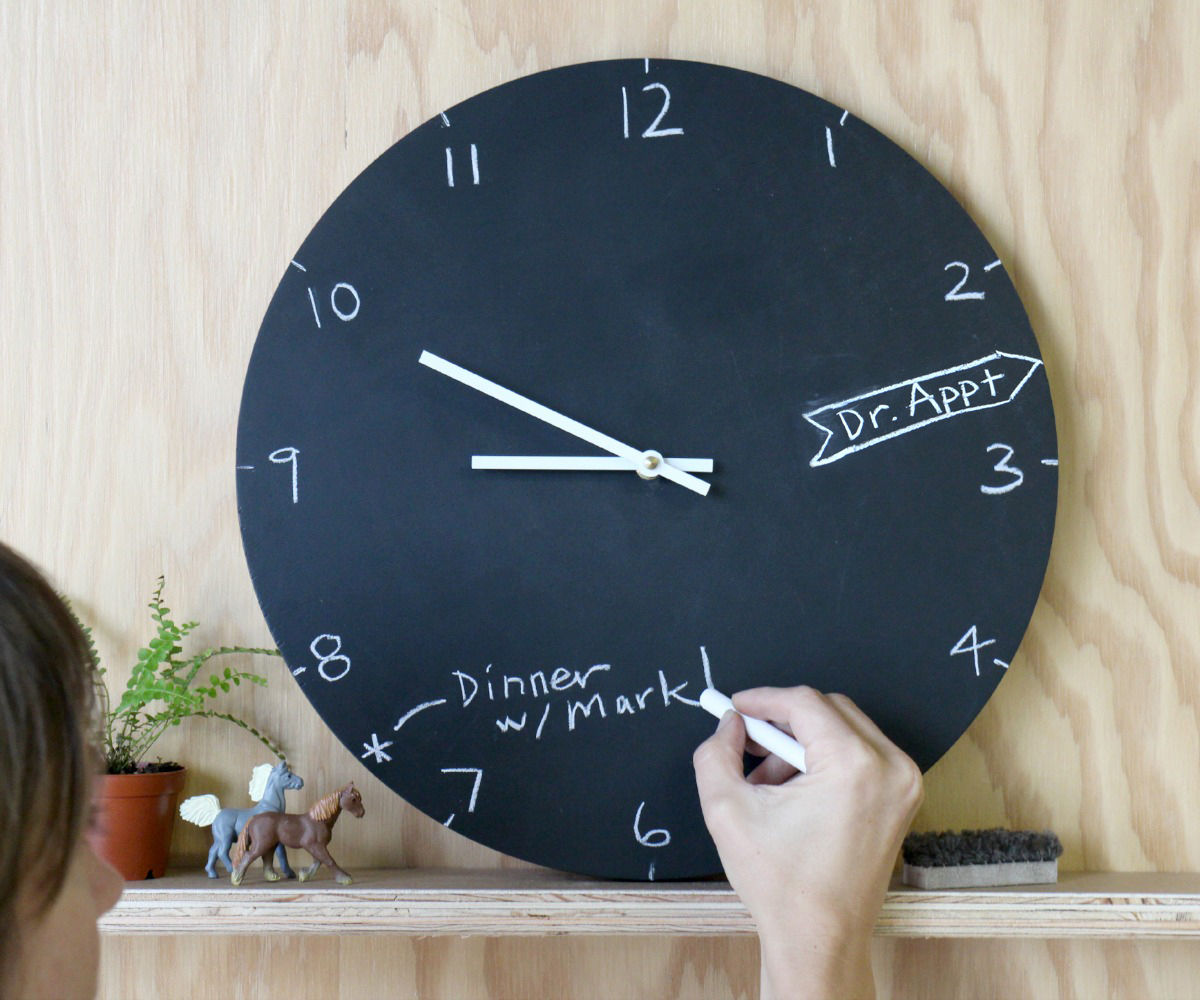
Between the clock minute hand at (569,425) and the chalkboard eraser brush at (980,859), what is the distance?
38cm

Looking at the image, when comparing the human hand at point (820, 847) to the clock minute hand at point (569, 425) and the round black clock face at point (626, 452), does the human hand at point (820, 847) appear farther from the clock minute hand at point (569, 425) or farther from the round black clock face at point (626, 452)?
the clock minute hand at point (569, 425)

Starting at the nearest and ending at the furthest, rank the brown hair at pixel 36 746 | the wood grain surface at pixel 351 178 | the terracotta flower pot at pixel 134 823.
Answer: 1. the brown hair at pixel 36 746
2. the terracotta flower pot at pixel 134 823
3. the wood grain surface at pixel 351 178

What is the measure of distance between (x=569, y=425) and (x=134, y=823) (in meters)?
0.52

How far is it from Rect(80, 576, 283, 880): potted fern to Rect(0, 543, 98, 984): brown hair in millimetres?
358

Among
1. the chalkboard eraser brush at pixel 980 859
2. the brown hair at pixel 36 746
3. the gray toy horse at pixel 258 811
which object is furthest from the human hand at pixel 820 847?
the brown hair at pixel 36 746

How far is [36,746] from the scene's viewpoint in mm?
497

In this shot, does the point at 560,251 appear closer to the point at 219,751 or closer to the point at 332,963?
the point at 219,751

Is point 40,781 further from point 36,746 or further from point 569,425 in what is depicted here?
point 569,425

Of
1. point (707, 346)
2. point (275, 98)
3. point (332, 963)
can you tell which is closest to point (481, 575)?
point (707, 346)

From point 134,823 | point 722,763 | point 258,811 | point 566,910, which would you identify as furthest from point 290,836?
point 722,763

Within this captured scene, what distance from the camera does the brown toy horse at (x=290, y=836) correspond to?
87 cm

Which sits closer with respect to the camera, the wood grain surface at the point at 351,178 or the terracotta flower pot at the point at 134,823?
the terracotta flower pot at the point at 134,823

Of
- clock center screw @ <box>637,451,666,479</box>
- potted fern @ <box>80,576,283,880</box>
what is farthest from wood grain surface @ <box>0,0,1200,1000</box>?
clock center screw @ <box>637,451,666,479</box>

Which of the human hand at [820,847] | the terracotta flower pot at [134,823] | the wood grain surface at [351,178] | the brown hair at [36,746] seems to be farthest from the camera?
the wood grain surface at [351,178]
